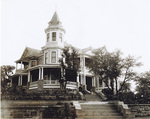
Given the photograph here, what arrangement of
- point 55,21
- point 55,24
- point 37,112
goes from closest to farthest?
point 37,112 → point 55,24 → point 55,21

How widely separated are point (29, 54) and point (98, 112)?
21988 mm

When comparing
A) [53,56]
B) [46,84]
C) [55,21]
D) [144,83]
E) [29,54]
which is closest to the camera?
[144,83]

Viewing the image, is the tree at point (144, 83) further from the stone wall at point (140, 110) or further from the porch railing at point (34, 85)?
the porch railing at point (34, 85)

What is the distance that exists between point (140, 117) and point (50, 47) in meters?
17.4

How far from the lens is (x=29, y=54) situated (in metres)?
34.2

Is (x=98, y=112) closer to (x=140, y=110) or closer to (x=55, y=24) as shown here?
(x=140, y=110)

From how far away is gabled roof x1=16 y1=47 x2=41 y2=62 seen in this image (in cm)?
3306

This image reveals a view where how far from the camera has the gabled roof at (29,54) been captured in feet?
108

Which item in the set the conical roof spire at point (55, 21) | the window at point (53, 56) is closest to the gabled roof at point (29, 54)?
the window at point (53, 56)

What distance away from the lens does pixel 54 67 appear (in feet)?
90.4

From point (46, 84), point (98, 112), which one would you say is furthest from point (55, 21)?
point (98, 112)

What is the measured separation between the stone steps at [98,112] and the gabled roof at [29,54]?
19.0m

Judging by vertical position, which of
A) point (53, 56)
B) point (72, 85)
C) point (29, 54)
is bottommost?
point (72, 85)

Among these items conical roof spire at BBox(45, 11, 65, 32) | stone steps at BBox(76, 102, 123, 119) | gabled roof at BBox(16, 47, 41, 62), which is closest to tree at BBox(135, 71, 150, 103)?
stone steps at BBox(76, 102, 123, 119)
